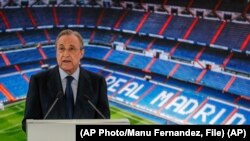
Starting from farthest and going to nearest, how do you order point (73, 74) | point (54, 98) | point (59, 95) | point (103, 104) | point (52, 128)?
point (103, 104), point (73, 74), point (54, 98), point (59, 95), point (52, 128)

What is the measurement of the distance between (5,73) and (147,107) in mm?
15406

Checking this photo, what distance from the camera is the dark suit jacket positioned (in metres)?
4.24

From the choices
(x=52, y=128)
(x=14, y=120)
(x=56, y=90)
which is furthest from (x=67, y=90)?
(x=14, y=120)

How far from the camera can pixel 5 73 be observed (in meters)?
36.5

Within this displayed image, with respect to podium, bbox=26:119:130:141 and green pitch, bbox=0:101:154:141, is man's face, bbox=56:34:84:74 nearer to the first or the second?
podium, bbox=26:119:130:141

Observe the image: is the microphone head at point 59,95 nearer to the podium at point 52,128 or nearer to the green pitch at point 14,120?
the podium at point 52,128

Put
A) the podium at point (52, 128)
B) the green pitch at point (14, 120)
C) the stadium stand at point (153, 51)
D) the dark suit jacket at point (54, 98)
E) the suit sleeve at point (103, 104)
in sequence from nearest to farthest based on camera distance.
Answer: the podium at point (52, 128) < the dark suit jacket at point (54, 98) < the suit sleeve at point (103, 104) < the green pitch at point (14, 120) < the stadium stand at point (153, 51)

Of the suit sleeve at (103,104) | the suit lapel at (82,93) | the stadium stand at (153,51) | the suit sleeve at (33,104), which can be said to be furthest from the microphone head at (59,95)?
the stadium stand at (153,51)

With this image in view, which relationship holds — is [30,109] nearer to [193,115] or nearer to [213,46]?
[193,115]

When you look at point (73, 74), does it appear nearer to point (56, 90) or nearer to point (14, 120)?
point (56, 90)

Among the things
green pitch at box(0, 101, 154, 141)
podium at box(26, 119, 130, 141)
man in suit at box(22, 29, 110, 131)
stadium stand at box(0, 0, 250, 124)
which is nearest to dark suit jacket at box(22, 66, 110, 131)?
man in suit at box(22, 29, 110, 131)

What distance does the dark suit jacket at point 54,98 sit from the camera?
4242mm

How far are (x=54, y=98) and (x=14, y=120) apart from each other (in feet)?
88.4

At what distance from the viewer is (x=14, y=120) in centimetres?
2952
